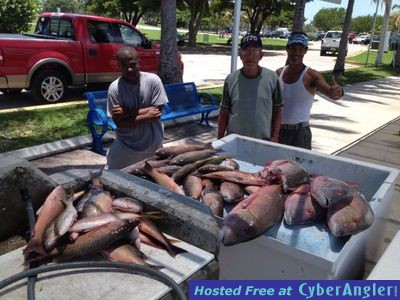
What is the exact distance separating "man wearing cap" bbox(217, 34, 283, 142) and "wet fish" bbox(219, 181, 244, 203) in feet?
3.81

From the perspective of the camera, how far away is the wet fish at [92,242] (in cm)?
174

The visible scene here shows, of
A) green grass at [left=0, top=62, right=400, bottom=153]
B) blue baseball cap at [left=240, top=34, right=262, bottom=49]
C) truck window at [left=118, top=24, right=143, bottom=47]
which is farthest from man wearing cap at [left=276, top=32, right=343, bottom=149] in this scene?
truck window at [left=118, top=24, right=143, bottom=47]

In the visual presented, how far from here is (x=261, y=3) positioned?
120 ft

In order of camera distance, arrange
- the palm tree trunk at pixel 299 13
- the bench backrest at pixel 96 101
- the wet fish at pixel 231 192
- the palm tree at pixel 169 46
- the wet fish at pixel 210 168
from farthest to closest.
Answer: the palm tree trunk at pixel 299 13, the palm tree at pixel 169 46, the bench backrest at pixel 96 101, the wet fish at pixel 210 168, the wet fish at pixel 231 192

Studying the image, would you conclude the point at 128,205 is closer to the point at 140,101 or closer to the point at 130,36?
the point at 140,101

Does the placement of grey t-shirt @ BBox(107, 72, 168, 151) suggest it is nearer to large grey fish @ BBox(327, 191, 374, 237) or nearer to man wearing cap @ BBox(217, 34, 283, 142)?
man wearing cap @ BBox(217, 34, 283, 142)

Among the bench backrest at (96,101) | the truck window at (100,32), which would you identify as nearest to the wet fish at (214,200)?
the bench backrest at (96,101)

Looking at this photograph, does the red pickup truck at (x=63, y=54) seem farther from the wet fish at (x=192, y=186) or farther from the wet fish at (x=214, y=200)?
the wet fish at (x=214, y=200)

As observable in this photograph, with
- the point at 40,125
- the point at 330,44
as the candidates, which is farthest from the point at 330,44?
the point at 40,125

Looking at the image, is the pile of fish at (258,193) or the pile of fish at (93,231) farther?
the pile of fish at (258,193)

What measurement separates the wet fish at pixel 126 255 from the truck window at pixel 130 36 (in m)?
9.50

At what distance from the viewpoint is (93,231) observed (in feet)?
5.95

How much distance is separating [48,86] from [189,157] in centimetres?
732

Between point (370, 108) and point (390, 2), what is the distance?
59.3ft
